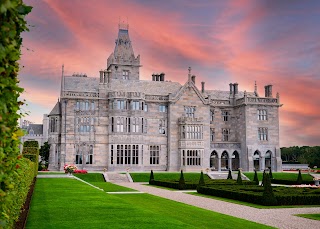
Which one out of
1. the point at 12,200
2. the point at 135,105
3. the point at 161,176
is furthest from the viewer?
the point at 135,105

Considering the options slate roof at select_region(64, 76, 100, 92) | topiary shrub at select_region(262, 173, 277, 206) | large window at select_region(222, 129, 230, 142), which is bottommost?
topiary shrub at select_region(262, 173, 277, 206)

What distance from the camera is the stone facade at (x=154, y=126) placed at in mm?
54312

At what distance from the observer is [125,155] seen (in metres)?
54.6

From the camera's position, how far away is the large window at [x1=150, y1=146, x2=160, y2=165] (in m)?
57.1

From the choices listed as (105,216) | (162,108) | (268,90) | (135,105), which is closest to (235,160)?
(268,90)

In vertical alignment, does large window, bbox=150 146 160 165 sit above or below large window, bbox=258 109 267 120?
below

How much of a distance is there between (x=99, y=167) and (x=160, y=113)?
11.8 m

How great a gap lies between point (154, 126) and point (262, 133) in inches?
683

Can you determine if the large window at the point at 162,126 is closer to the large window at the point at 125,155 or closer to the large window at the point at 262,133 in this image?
the large window at the point at 125,155

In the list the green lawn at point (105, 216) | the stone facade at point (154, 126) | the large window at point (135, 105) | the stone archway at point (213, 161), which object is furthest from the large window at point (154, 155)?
the green lawn at point (105, 216)

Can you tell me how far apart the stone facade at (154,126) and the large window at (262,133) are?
0.51 ft

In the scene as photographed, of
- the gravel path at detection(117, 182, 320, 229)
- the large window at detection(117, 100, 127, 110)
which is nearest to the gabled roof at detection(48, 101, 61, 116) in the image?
the large window at detection(117, 100, 127, 110)

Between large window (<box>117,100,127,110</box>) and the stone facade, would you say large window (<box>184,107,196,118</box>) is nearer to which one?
the stone facade

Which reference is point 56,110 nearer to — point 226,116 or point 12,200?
point 226,116
